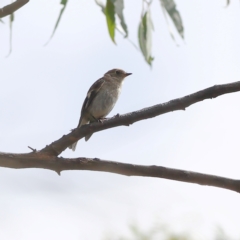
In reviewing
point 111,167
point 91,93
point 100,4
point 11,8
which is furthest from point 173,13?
point 91,93

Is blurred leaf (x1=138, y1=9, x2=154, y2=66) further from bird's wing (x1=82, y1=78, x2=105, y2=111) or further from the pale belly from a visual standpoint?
bird's wing (x1=82, y1=78, x2=105, y2=111)

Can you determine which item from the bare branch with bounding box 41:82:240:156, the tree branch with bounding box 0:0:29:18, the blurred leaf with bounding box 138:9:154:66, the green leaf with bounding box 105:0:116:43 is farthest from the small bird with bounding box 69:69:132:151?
the green leaf with bounding box 105:0:116:43

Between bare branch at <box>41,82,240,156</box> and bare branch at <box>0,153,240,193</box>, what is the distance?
104 mm

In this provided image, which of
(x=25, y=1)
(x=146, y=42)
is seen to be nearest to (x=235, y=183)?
(x=146, y=42)

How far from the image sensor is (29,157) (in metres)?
2.97

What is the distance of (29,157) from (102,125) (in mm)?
419

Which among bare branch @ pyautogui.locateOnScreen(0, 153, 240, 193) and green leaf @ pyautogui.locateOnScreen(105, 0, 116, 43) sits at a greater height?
green leaf @ pyautogui.locateOnScreen(105, 0, 116, 43)

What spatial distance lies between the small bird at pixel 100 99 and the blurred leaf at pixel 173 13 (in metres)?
4.60

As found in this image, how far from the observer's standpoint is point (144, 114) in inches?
115

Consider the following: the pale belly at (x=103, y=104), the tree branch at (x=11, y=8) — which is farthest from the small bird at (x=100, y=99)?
the tree branch at (x=11, y=8)

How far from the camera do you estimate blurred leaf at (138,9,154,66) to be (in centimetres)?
225

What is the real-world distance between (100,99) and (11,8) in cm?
449

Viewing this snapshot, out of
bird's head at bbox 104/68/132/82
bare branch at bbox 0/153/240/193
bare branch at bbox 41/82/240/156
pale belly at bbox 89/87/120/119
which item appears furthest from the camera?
bird's head at bbox 104/68/132/82

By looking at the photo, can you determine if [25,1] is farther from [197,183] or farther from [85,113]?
[85,113]
